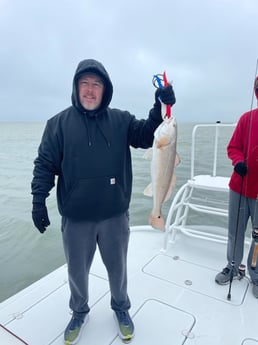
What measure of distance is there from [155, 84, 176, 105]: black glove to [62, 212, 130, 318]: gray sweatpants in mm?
882

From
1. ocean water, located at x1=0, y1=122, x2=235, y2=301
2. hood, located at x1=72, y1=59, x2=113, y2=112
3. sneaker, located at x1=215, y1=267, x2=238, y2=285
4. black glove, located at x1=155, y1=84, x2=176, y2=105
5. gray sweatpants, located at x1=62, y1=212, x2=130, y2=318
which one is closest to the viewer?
black glove, located at x1=155, y1=84, x2=176, y2=105

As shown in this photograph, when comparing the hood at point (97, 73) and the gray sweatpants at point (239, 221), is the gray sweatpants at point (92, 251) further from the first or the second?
the gray sweatpants at point (239, 221)

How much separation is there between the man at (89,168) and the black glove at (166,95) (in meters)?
0.02

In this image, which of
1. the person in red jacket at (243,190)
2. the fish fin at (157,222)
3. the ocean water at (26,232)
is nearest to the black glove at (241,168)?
the person in red jacket at (243,190)

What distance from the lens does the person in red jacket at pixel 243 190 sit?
2.48 m

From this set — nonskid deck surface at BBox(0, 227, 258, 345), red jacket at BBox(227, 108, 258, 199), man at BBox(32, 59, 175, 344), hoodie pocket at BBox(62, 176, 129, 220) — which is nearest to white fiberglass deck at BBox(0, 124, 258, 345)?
nonskid deck surface at BBox(0, 227, 258, 345)

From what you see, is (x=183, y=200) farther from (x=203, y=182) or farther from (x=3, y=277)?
(x=3, y=277)

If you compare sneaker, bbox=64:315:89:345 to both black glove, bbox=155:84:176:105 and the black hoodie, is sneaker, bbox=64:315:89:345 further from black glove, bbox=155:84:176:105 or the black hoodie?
black glove, bbox=155:84:176:105

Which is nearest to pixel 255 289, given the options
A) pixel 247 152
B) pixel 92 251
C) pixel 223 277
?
pixel 223 277

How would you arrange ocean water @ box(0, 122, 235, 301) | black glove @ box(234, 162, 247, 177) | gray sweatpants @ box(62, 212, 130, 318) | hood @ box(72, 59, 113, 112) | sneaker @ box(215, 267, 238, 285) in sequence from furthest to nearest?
1. ocean water @ box(0, 122, 235, 301)
2. sneaker @ box(215, 267, 238, 285)
3. black glove @ box(234, 162, 247, 177)
4. gray sweatpants @ box(62, 212, 130, 318)
5. hood @ box(72, 59, 113, 112)

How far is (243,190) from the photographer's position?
8.41ft

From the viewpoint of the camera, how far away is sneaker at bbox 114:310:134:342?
2.05 m

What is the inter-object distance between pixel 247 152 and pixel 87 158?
1.58m

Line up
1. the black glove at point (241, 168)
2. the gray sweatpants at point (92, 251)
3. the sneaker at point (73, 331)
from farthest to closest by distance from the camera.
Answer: the black glove at point (241, 168), the sneaker at point (73, 331), the gray sweatpants at point (92, 251)
